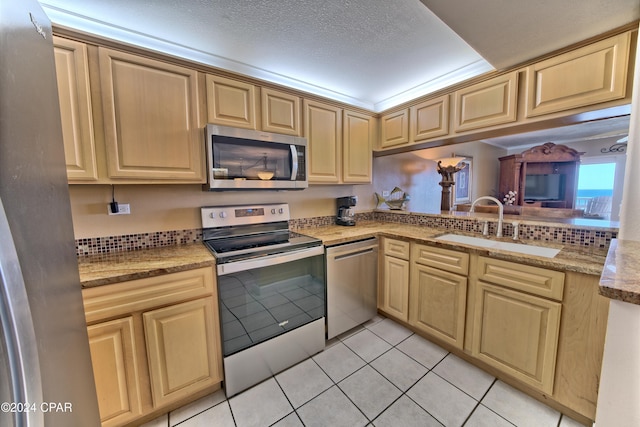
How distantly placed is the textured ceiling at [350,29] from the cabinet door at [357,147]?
0.50 metres

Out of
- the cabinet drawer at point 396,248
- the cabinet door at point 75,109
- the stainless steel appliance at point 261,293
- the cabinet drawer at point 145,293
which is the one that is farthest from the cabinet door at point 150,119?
the cabinet drawer at point 396,248

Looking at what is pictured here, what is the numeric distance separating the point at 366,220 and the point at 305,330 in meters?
1.59

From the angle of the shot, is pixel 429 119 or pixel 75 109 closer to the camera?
pixel 75 109

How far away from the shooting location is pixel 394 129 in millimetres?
2498

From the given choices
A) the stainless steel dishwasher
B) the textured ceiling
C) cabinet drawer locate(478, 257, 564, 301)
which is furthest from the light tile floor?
the textured ceiling

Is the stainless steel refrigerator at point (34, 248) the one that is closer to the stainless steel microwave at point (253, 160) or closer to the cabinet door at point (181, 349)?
the cabinet door at point (181, 349)

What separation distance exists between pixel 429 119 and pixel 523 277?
1481mm

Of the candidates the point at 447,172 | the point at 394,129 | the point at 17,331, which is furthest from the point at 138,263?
the point at 447,172

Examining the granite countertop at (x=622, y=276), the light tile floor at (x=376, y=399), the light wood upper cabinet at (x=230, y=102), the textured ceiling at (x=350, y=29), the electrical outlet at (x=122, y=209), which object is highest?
the textured ceiling at (x=350, y=29)

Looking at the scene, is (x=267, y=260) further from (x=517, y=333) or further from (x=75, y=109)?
(x=517, y=333)

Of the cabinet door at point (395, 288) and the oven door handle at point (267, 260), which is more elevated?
the oven door handle at point (267, 260)

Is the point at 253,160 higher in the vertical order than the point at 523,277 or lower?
higher

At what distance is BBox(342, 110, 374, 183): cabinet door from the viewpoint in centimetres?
243

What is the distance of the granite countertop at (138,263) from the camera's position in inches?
46.7
